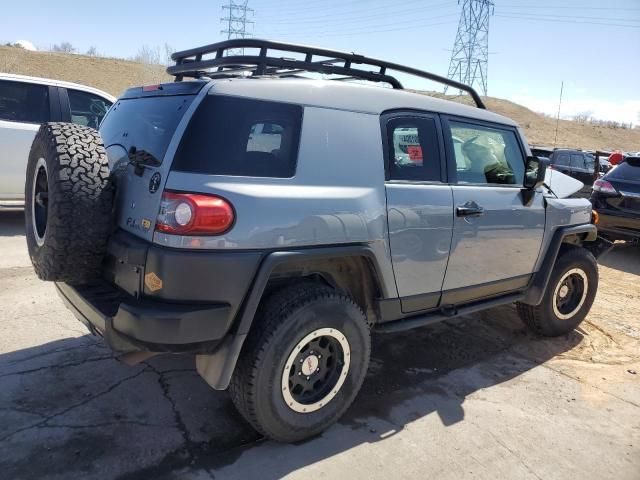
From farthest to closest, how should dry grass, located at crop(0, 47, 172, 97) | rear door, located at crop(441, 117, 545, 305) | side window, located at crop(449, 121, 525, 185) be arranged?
1. dry grass, located at crop(0, 47, 172, 97)
2. side window, located at crop(449, 121, 525, 185)
3. rear door, located at crop(441, 117, 545, 305)

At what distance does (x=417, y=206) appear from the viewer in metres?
3.18

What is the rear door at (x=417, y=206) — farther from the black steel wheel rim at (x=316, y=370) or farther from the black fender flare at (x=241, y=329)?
the black fender flare at (x=241, y=329)

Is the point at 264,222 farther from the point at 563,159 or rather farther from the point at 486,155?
the point at 563,159

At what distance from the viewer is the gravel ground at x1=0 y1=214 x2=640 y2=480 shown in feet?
8.83

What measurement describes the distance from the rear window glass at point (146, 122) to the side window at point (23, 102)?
13.9 ft

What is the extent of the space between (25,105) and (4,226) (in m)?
1.75

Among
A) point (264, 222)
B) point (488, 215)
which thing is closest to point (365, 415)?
point (264, 222)

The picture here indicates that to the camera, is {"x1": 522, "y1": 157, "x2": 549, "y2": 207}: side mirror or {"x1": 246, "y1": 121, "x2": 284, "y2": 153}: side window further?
{"x1": 522, "y1": 157, "x2": 549, "y2": 207}: side mirror

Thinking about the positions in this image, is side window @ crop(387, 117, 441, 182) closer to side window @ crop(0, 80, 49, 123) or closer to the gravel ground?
the gravel ground

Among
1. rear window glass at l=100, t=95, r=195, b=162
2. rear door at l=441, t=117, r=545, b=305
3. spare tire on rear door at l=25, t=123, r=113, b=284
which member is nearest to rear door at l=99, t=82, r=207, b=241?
rear window glass at l=100, t=95, r=195, b=162

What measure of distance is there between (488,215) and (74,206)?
2.65m

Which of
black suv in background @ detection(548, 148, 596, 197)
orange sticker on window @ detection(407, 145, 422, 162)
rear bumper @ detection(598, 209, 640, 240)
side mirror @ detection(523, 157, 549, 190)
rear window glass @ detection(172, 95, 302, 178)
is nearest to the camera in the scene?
rear window glass @ detection(172, 95, 302, 178)

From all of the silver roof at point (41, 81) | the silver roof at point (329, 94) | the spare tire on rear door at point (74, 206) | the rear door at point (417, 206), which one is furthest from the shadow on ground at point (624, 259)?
the silver roof at point (41, 81)

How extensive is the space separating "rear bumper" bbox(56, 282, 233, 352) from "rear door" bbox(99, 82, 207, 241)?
1.18 feet
